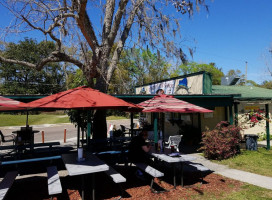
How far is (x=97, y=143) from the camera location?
8.80 metres

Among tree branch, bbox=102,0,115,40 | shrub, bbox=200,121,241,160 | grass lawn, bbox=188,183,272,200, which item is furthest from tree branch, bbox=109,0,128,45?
grass lawn, bbox=188,183,272,200

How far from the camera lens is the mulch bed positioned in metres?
5.19

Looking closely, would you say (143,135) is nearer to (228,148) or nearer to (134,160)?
(134,160)

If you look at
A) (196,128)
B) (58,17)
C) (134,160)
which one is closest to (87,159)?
(134,160)

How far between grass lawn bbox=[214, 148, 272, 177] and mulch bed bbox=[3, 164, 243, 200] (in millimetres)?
1583

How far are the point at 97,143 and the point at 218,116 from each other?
811 cm

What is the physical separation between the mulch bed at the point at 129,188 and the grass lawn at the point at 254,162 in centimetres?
158

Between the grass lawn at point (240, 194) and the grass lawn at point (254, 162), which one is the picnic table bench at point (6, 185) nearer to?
the grass lawn at point (240, 194)

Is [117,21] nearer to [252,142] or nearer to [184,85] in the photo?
[184,85]

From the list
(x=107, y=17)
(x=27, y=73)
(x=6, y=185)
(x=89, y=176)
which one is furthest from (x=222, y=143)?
(x=27, y=73)

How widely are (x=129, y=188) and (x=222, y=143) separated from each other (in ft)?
16.8

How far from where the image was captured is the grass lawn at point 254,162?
7352mm

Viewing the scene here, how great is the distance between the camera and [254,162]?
833 centimetres

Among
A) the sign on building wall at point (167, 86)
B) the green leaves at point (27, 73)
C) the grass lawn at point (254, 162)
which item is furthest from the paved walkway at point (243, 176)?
the green leaves at point (27, 73)
